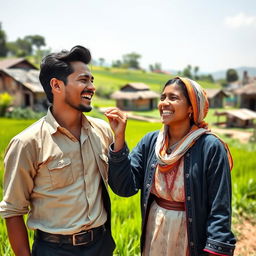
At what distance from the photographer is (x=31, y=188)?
1.71 metres

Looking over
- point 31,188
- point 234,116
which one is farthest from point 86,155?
point 234,116

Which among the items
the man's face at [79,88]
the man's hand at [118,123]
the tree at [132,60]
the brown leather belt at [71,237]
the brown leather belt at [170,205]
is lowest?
the brown leather belt at [71,237]

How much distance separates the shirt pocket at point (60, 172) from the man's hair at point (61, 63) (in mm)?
498

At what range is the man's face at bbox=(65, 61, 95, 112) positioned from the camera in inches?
69.1

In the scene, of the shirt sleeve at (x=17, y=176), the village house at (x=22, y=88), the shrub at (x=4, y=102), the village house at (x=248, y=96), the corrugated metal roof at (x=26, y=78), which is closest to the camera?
the shirt sleeve at (x=17, y=176)

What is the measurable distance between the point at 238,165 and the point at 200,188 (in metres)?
5.19

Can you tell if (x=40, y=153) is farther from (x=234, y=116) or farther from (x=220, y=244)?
(x=234, y=116)

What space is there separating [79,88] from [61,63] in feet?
0.63

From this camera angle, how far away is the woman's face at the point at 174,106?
1.85 m

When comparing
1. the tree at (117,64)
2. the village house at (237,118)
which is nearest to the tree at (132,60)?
the tree at (117,64)

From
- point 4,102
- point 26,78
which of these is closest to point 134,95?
point 26,78

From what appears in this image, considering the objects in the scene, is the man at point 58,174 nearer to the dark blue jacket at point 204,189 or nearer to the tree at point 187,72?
the dark blue jacket at point 204,189

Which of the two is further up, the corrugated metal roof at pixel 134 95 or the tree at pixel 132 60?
the tree at pixel 132 60

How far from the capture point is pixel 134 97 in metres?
27.3
